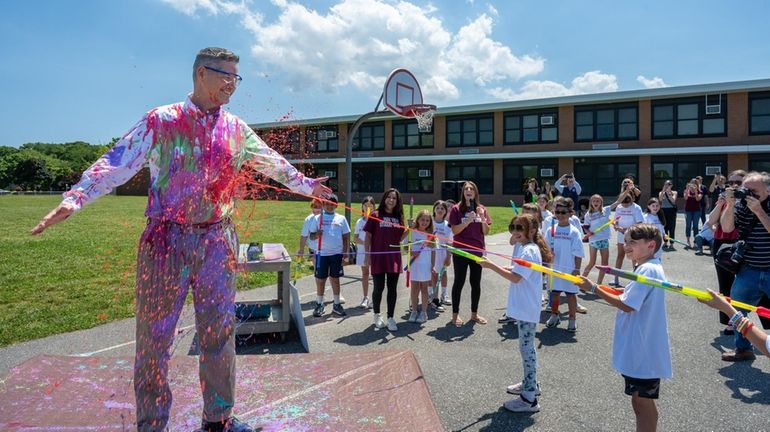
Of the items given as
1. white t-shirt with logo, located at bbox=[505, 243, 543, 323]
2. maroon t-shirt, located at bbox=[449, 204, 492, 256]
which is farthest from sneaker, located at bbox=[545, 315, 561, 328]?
white t-shirt with logo, located at bbox=[505, 243, 543, 323]

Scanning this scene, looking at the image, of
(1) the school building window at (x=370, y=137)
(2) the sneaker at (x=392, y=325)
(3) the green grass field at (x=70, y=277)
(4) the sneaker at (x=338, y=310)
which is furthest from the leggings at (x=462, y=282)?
(1) the school building window at (x=370, y=137)

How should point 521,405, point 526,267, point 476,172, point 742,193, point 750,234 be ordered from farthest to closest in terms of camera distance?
Answer: 1. point 476,172
2. point 750,234
3. point 742,193
4. point 526,267
5. point 521,405

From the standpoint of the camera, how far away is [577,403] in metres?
4.01

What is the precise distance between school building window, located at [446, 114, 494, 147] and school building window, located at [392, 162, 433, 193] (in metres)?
2.48

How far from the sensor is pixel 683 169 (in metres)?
26.2

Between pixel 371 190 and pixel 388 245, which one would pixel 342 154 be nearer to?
pixel 371 190

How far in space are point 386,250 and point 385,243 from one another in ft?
0.34

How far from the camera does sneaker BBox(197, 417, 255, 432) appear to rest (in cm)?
305

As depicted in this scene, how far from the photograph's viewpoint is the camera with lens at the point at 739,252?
187 inches

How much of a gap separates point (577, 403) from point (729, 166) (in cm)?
2687

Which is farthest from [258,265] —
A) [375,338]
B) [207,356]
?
[207,356]

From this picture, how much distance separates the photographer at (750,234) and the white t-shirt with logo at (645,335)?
7.05ft

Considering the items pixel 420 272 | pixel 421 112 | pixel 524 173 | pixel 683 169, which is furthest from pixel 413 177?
pixel 420 272

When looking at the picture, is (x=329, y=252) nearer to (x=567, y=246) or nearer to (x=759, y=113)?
(x=567, y=246)
